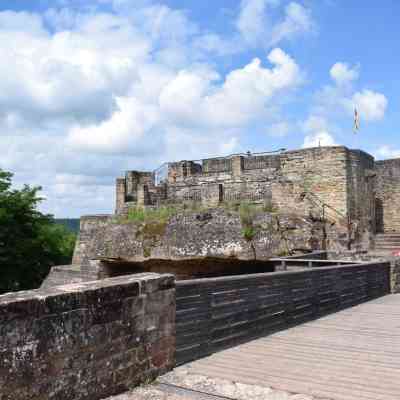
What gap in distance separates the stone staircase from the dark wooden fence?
785cm

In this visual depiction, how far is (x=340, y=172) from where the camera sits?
580 inches

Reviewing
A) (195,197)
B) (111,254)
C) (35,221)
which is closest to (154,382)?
→ (111,254)

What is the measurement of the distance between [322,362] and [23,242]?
2045 cm

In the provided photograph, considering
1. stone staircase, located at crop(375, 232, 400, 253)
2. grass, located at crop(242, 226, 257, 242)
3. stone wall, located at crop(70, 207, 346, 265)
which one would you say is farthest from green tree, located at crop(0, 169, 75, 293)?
stone staircase, located at crop(375, 232, 400, 253)

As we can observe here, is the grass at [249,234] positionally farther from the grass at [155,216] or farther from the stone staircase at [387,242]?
the stone staircase at [387,242]

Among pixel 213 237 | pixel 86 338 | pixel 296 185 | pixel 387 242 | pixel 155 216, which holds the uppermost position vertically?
pixel 296 185

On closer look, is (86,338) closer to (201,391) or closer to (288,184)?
(201,391)

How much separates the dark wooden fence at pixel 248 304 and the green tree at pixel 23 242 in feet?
57.2

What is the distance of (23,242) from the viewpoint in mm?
22828

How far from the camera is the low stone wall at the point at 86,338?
321cm

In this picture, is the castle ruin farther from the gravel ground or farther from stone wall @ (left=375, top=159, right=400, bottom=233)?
the gravel ground

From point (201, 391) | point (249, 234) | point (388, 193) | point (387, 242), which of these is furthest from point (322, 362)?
point (388, 193)

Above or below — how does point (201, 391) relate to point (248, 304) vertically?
below

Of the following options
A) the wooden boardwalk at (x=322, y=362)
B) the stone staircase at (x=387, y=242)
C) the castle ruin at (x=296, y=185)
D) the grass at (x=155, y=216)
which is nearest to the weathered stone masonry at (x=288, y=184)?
the castle ruin at (x=296, y=185)
